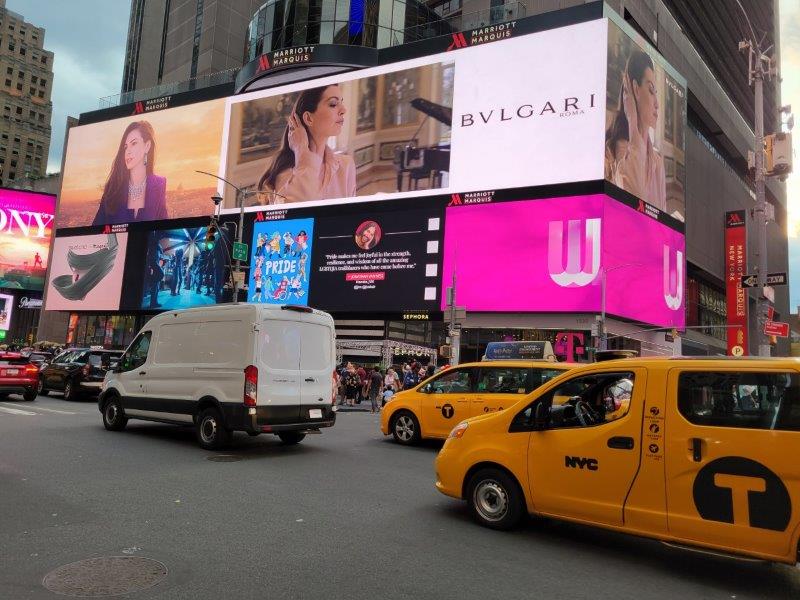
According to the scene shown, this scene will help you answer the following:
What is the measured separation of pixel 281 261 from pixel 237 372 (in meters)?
39.8

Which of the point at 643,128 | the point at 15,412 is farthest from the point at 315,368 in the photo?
the point at 643,128

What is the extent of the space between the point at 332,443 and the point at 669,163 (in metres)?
44.6

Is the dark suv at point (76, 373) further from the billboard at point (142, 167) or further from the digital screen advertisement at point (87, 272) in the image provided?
the digital screen advertisement at point (87, 272)

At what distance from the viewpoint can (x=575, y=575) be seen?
4.84m

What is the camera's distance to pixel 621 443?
5.25m

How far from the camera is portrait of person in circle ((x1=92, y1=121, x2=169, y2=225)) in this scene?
187 feet

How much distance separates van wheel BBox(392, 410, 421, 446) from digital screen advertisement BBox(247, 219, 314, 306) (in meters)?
35.1

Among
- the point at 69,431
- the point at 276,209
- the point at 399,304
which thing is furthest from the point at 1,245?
the point at 69,431

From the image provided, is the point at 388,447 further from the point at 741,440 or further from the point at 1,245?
the point at 1,245

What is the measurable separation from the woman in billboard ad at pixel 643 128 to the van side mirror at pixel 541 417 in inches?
1399

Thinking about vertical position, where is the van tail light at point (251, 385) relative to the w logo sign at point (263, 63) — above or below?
below

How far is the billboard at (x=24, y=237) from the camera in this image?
68125mm

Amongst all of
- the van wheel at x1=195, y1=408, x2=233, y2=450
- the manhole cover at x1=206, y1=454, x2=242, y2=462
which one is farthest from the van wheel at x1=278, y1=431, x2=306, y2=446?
the manhole cover at x1=206, y1=454, x2=242, y2=462

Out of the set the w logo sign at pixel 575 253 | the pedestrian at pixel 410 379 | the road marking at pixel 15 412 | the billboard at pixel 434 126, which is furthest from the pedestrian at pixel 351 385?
the billboard at pixel 434 126
